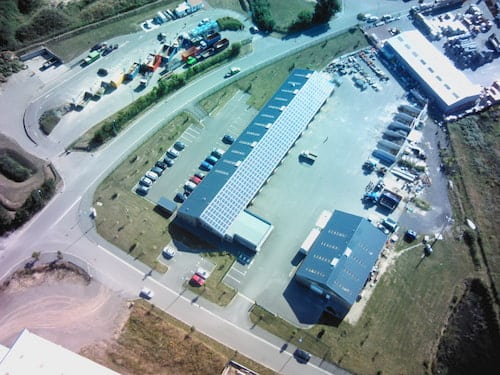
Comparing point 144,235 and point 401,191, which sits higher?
point 401,191

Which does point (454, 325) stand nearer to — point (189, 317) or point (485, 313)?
point (485, 313)

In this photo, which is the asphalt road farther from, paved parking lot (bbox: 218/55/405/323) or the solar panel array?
the solar panel array

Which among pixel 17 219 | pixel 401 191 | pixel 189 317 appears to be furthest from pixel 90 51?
pixel 401 191

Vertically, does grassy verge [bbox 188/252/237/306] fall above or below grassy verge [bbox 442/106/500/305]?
below

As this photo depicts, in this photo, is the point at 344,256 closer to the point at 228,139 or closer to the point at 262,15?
the point at 228,139

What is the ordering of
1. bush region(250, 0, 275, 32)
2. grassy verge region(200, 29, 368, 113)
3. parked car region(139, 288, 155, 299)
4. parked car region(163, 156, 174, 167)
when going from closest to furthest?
parked car region(139, 288, 155, 299) → parked car region(163, 156, 174, 167) → grassy verge region(200, 29, 368, 113) → bush region(250, 0, 275, 32)

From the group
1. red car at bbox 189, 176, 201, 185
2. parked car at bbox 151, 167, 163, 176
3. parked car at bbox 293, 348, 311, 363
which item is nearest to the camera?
parked car at bbox 293, 348, 311, 363

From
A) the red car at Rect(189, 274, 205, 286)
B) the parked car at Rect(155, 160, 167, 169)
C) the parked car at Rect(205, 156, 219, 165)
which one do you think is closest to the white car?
the red car at Rect(189, 274, 205, 286)

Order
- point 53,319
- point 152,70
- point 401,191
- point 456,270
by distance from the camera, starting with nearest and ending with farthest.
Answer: point 53,319
point 456,270
point 401,191
point 152,70
